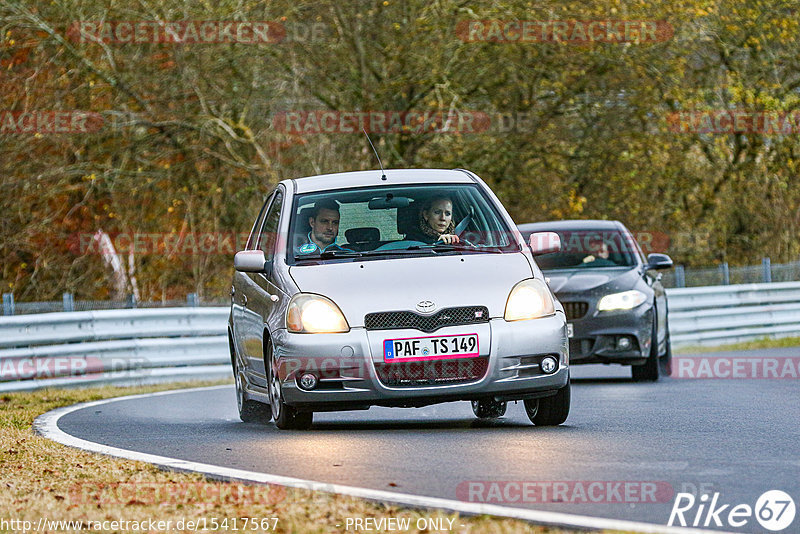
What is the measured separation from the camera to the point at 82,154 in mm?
27641

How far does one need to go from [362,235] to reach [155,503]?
4.01 m

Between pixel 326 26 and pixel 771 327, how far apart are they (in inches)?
361

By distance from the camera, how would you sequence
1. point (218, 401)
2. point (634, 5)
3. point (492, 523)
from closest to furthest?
point (492, 523)
point (218, 401)
point (634, 5)

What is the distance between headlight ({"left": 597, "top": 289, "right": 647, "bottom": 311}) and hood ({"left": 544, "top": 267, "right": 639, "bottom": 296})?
89mm

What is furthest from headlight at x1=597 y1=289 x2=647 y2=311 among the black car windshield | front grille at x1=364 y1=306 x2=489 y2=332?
front grille at x1=364 y1=306 x2=489 y2=332

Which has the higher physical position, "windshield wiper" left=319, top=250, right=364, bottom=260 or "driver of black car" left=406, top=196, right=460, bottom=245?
"driver of black car" left=406, top=196, right=460, bottom=245

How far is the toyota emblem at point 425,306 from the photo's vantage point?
9.42 metres

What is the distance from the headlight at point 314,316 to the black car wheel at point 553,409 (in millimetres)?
1527

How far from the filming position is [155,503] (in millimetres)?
6816

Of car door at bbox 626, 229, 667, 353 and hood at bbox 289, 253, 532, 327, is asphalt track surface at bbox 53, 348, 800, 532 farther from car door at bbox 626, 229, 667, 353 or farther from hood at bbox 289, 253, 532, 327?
car door at bbox 626, 229, 667, 353

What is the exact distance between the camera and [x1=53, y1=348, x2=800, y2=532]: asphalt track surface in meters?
6.94

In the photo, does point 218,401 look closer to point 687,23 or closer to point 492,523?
point 492,523

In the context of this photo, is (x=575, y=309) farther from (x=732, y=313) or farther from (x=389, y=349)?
(x=732, y=313)

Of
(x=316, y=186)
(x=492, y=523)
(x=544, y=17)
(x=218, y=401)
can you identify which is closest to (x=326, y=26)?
(x=544, y=17)
